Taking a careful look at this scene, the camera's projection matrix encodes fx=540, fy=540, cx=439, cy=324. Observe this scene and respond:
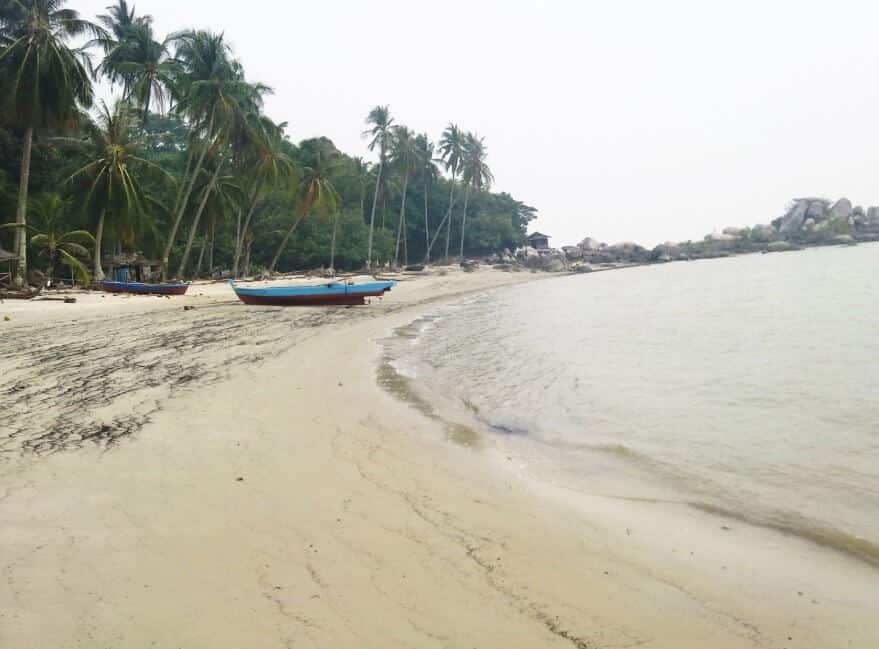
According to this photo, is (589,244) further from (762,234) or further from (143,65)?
(143,65)

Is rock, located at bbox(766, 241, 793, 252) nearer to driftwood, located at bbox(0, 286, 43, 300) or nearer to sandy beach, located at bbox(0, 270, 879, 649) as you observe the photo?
driftwood, located at bbox(0, 286, 43, 300)

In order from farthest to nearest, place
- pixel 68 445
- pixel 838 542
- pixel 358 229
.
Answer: pixel 358 229 < pixel 68 445 < pixel 838 542

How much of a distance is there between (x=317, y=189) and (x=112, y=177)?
600 inches

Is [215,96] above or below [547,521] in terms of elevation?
above

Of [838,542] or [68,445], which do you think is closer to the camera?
[838,542]

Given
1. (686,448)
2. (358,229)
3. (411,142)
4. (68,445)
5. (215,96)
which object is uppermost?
(411,142)

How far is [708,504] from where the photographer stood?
4234 millimetres

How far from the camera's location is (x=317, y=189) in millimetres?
37219

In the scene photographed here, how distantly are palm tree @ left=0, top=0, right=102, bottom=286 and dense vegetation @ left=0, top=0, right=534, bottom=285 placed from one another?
1.8 inches

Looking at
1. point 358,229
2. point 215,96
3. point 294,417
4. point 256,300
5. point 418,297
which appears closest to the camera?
point 294,417

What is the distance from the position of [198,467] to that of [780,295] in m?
26.2

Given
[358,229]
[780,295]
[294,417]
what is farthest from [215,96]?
[780,295]

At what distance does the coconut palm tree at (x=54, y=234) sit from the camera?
67.3 ft

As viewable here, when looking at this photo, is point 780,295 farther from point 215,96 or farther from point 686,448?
point 215,96
